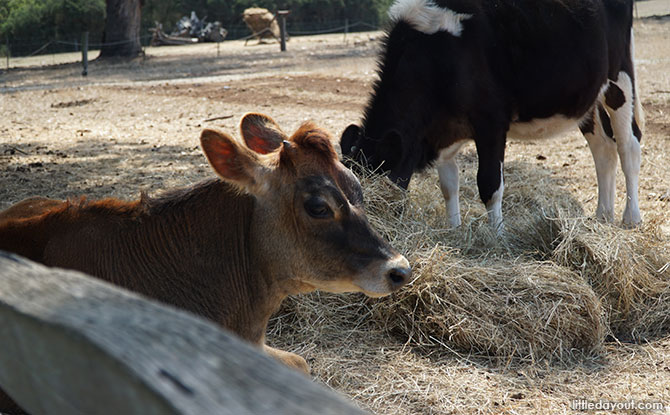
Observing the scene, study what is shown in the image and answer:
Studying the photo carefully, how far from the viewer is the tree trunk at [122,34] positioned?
80.2 ft

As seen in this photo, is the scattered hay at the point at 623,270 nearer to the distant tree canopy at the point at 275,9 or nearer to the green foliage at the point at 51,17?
the green foliage at the point at 51,17

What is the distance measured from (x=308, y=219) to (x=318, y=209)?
2.8 inches

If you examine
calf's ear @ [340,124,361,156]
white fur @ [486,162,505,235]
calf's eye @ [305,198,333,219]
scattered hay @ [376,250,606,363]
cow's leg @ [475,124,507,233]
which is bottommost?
scattered hay @ [376,250,606,363]

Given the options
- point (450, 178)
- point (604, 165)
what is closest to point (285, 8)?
point (604, 165)

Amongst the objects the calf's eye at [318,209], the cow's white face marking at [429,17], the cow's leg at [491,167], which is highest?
the cow's white face marking at [429,17]

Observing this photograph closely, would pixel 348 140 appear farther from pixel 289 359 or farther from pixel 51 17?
pixel 51 17

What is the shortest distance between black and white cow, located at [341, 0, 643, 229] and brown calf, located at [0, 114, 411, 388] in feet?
8.62

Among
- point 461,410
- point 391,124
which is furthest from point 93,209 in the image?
point 391,124

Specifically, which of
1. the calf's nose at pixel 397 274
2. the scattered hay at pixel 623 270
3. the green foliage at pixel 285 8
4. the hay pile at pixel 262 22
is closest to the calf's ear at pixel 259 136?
the calf's nose at pixel 397 274

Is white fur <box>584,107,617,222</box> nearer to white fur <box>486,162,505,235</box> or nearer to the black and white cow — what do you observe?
the black and white cow

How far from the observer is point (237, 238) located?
348cm

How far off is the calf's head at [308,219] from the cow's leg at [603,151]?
14.0ft

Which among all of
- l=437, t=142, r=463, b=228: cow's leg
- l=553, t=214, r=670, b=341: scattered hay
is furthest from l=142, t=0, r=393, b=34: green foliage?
l=553, t=214, r=670, b=341: scattered hay

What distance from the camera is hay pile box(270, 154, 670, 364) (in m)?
4.59
